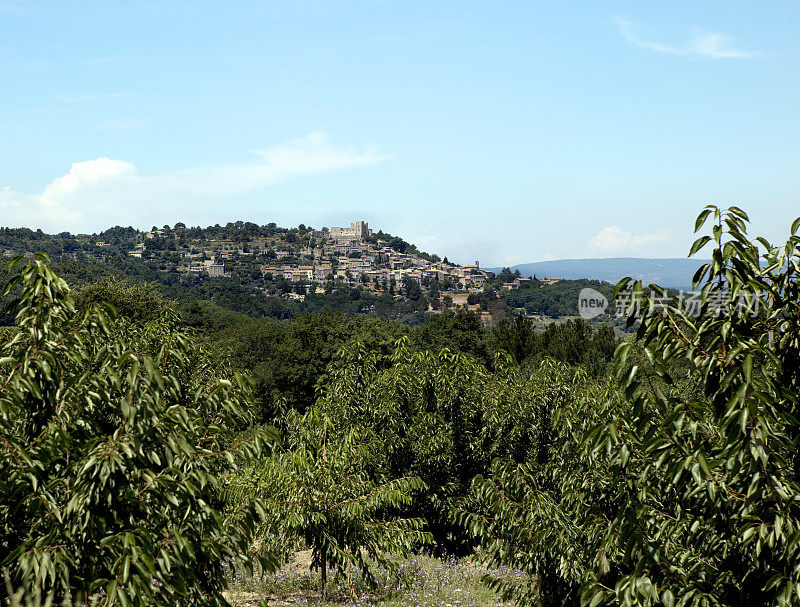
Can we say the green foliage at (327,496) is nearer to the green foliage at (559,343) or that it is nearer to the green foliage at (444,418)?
the green foliage at (444,418)

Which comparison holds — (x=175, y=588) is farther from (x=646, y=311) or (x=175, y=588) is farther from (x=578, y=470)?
(x=578, y=470)

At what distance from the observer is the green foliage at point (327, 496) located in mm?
11977

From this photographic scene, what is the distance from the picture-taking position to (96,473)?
4.46 metres

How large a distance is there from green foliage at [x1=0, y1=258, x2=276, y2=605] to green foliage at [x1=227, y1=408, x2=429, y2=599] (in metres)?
6.26

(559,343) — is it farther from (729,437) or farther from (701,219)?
(729,437)

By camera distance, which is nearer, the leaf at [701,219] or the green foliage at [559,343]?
the leaf at [701,219]

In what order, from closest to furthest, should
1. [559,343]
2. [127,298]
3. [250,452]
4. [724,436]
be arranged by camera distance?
1. [724,436]
2. [250,452]
3. [127,298]
4. [559,343]

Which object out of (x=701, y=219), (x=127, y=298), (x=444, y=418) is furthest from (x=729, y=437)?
(x=127, y=298)

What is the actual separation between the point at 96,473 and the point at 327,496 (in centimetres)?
820

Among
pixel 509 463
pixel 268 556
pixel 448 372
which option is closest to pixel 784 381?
pixel 268 556

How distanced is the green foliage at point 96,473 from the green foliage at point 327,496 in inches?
247

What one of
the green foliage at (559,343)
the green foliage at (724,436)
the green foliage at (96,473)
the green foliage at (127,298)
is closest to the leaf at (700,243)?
the green foliage at (724,436)

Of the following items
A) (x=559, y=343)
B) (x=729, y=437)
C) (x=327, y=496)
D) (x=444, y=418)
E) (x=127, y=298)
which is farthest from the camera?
(x=559, y=343)

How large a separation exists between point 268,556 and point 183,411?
1759 millimetres
